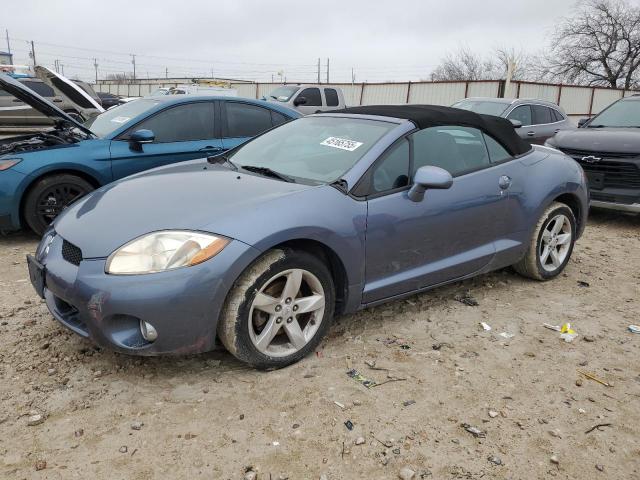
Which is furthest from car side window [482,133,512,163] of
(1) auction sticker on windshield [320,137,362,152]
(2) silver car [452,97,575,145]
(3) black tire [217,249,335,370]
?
(2) silver car [452,97,575,145]

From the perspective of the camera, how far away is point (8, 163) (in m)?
4.92

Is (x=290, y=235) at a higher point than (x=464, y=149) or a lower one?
lower

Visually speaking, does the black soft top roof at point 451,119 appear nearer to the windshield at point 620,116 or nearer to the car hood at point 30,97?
the car hood at point 30,97

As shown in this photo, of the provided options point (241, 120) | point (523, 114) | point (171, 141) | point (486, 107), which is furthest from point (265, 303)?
point (523, 114)

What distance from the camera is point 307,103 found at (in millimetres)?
15617

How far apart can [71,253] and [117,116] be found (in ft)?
11.9

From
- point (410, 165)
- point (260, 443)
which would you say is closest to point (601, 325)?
point (410, 165)

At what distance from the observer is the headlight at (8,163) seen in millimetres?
4891

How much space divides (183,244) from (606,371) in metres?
2.51

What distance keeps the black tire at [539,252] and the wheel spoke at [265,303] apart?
2.44 m

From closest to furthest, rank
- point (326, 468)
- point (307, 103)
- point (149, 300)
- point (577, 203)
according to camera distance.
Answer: point (326, 468)
point (149, 300)
point (577, 203)
point (307, 103)

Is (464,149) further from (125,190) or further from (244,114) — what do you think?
(244,114)

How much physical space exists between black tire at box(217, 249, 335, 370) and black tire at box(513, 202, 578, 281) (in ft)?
7.14

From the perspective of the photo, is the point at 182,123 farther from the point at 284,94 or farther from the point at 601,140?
the point at 284,94
